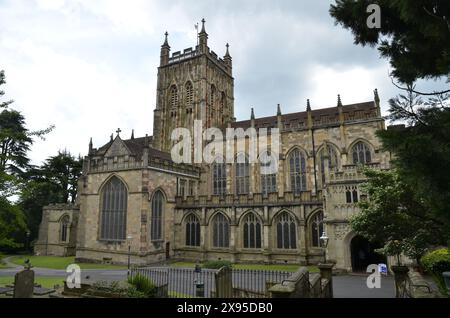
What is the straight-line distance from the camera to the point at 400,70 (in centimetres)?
655

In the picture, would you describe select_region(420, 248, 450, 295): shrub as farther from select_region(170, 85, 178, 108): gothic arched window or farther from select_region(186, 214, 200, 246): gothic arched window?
select_region(170, 85, 178, 108): gothic arched window

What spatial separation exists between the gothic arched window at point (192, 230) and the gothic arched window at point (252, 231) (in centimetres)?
505

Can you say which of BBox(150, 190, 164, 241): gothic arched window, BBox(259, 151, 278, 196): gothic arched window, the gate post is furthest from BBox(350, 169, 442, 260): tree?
BBox(259, 151, 278, 196): gothic arched window

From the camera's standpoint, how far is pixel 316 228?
2650cm

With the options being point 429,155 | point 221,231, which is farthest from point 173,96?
point 429,155

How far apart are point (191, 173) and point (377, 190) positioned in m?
25.0

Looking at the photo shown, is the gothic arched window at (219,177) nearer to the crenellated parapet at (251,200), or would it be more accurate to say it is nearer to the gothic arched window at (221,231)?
the crenellated parapet at (251,200)

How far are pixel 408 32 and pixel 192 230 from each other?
27.5m

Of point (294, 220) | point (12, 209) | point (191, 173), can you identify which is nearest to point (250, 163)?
point (191, 173)

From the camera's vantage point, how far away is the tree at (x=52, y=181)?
4579cm

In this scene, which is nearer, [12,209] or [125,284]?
[12,209]

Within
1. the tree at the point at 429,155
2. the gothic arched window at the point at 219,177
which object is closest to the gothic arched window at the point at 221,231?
the gothic arched window at the point at 219,177

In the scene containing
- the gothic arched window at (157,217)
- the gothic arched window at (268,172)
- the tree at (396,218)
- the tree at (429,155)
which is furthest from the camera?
the gothic arched window at (268,172)

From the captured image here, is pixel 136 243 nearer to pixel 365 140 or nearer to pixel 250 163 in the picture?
pixel 250 163
